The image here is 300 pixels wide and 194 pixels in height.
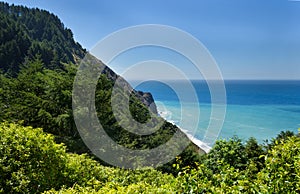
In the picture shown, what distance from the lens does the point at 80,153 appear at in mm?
16312

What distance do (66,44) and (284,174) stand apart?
79.8 meters

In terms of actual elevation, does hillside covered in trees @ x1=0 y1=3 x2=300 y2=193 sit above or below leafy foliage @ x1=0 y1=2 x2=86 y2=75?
below

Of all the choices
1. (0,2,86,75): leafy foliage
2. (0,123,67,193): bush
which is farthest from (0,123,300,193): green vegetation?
(0,2,86,75): leafy foliage

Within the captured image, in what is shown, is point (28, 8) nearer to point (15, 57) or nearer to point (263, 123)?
point (15, 57)

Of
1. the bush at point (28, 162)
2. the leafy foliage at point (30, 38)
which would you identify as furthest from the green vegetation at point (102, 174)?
the leafy foliage at point (30, 38)

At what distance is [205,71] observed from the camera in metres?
8.73

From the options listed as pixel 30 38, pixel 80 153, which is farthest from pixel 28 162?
pixel 30 38

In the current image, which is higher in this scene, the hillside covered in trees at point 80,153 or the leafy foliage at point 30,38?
the leafy foliage at point 30,38

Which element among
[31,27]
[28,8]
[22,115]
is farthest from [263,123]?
[28,8]

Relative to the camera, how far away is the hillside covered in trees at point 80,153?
117 inches

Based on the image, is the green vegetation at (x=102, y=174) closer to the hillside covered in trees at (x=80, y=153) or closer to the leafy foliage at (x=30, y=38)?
the hillside covered in trees at (x=80, y=153)

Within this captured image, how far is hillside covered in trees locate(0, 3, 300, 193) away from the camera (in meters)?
2.96

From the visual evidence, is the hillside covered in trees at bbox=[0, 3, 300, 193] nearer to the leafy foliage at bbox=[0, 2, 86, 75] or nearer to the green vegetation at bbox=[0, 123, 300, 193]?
the green vegetation at bbox=[0, 123, 300, 193]

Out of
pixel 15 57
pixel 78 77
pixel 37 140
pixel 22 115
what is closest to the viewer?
pixel 37 140
